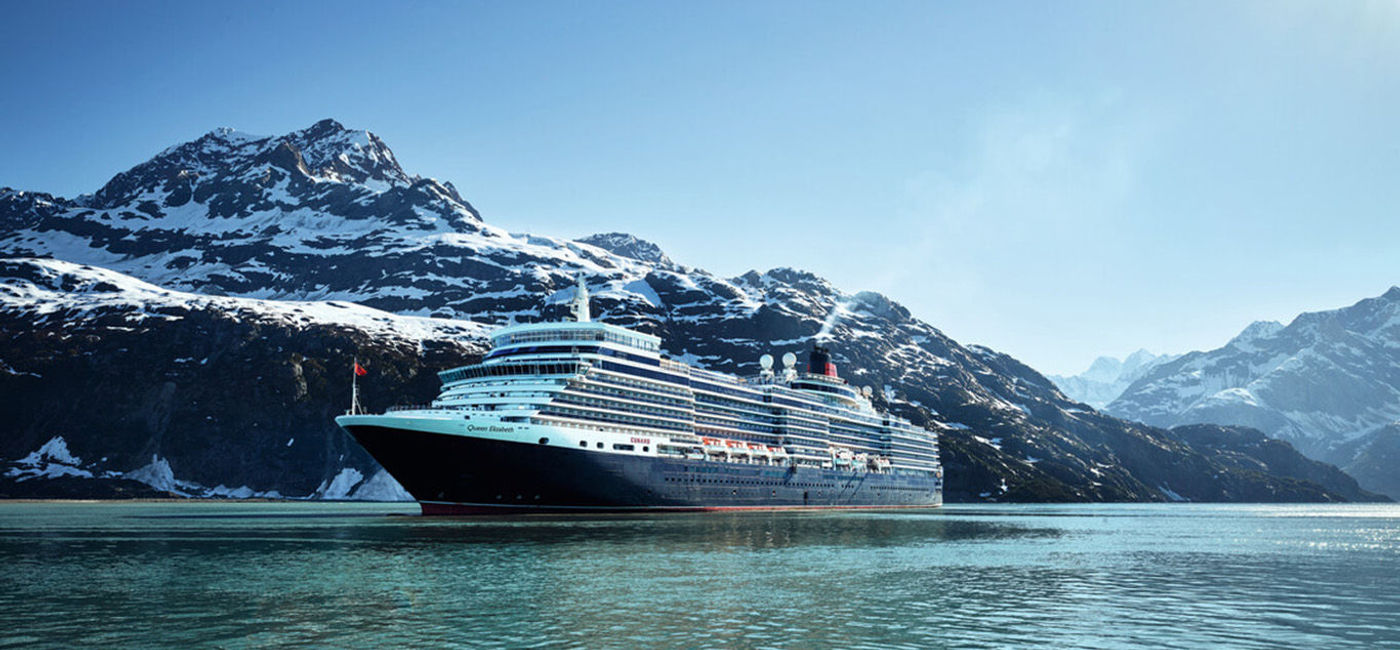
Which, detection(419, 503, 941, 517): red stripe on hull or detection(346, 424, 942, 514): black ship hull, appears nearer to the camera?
detection(346, 424, 942, 514): black ship hull

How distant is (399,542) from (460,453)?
93.8ft

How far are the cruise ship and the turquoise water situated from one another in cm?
2233

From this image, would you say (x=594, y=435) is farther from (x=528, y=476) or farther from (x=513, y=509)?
(x=513, y=509)

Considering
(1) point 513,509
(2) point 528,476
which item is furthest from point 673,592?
(1) point 513,509

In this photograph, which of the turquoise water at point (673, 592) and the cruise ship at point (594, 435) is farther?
the cruise ship at point (594, 435)

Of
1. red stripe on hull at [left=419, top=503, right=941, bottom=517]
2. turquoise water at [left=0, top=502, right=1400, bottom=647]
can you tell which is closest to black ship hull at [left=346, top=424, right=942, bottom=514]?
red stripe on hull at [left=419, top=503, right=941, bottom=517]

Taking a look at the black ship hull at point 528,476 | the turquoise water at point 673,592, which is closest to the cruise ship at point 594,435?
the black ship hull at point 528,476

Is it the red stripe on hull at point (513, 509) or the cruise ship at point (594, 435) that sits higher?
the cruise ship at point (594, 435)

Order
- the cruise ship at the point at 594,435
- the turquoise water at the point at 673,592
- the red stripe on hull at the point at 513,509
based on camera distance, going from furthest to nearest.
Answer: the red stripe on hull at the point at 513,509 → the cruise ship at the point at 594,435 → the turquoise water at the point at 673,592

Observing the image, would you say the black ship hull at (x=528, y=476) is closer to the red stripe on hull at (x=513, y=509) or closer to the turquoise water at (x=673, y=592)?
the red stripe on hull at (x=513, y=509)

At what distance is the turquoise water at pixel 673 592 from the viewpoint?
25.6 m

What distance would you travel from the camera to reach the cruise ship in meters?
86.2

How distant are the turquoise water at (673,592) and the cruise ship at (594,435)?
73.3ft

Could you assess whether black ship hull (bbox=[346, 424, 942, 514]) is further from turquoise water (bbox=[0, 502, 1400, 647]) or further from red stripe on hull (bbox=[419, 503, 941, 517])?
turquoise water (bbox=[0, 502, 1400, 647])
